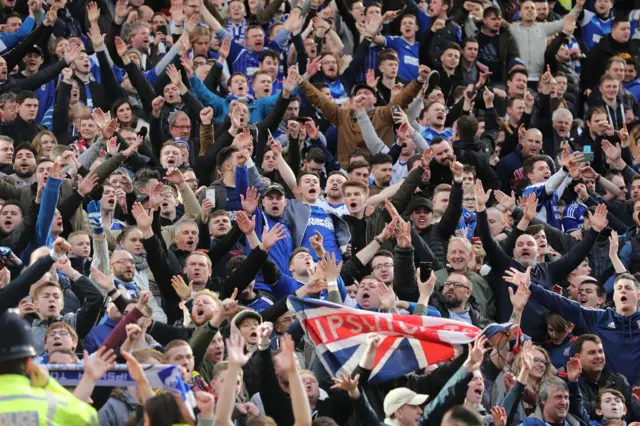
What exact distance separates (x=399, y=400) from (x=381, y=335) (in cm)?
115

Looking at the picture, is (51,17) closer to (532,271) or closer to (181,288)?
(181,288)

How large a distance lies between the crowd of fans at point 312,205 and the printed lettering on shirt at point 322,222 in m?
0.05

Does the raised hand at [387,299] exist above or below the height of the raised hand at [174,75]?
above

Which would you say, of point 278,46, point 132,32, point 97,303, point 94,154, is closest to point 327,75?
point 278,46

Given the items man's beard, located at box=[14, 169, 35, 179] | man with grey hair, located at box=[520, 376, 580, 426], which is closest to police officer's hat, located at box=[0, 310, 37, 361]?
man with grey hair, located at box=[520, 376, 580, 426]

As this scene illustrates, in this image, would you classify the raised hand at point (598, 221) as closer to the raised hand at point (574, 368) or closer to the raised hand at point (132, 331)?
the raised hand at point (574, 368)

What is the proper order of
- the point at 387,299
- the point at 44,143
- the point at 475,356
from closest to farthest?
1. the point at 475,356
2. the point at 387,299
3. the point at 44,143

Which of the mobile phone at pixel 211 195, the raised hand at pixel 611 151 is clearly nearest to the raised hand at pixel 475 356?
the mobile phone at pixel 211 195

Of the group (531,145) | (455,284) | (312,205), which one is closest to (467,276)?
(455,284)

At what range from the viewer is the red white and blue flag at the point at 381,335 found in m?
11.2

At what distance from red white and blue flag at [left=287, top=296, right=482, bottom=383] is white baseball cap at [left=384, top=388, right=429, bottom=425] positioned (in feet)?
2.57

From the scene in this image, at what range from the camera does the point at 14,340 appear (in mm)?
7945

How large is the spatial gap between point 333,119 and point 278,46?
6.74 feet

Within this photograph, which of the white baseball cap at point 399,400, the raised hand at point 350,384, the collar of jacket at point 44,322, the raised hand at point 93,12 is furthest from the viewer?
the raised hand at point 93,12
